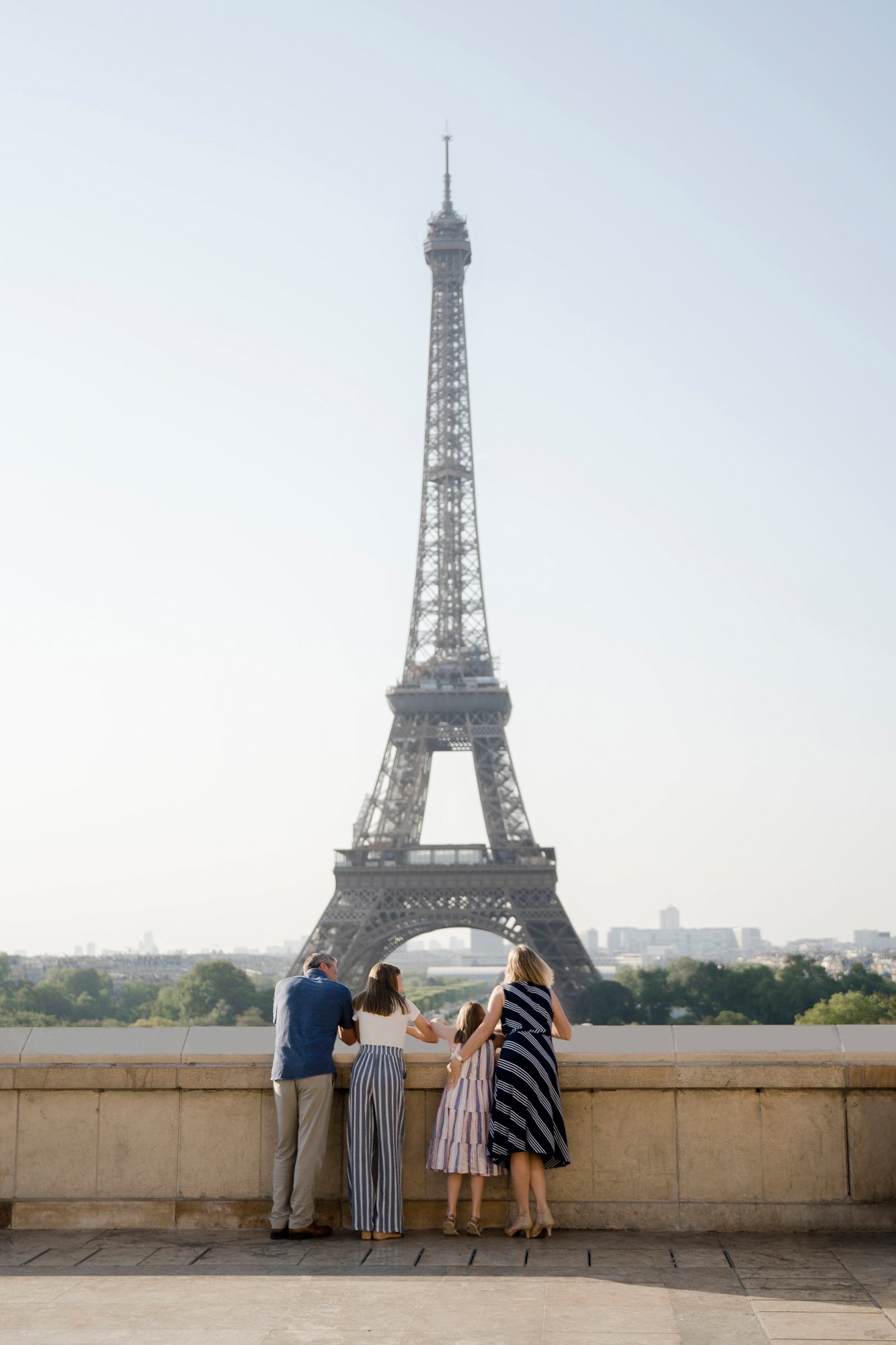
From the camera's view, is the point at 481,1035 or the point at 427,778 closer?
the point at 481,1035

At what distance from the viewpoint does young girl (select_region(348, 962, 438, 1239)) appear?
902 cm

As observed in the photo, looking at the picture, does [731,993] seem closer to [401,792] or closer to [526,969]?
[401,792]

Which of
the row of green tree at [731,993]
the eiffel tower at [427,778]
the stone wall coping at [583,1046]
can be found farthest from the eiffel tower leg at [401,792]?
the stone wall coping at [583,1046]

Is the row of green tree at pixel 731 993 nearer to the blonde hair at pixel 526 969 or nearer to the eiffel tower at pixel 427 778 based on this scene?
the eiffel tower at pixel 427 778

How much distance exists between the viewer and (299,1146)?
30.0 ft

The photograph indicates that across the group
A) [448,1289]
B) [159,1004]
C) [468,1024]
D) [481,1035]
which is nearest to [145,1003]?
[159,1004]

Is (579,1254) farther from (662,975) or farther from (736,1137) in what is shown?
(662,975)

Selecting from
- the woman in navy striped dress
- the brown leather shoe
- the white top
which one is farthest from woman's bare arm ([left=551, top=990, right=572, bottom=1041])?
the brown leather shoe

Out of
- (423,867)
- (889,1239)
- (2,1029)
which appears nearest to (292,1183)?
(2,1029)

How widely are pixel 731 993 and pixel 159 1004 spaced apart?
4003 cm

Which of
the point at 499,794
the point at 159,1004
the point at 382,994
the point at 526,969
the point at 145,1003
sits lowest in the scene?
the point at 145,1003

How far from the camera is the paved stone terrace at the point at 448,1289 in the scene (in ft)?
22.0

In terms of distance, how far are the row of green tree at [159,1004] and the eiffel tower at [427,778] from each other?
893 inches

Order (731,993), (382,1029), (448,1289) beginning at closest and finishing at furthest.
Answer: (448,1289), (382,1029), (731,993)
